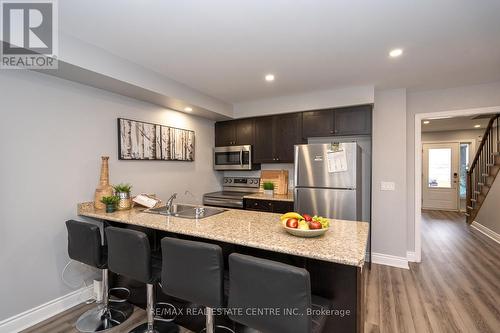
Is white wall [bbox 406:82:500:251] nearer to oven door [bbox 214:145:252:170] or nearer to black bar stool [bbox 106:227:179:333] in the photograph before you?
oven door [bbox 214:145:252:170]

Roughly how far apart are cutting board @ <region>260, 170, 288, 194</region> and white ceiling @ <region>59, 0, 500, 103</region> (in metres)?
1.61

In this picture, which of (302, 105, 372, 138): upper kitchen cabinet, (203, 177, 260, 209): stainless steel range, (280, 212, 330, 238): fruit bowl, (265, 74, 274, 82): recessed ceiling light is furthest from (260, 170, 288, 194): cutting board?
(280, 212, 330, 238): fruit bowl

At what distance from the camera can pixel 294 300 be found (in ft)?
3.76

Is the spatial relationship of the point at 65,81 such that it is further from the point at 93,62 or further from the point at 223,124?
the point at 223,124

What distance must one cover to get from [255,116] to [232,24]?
221 cm

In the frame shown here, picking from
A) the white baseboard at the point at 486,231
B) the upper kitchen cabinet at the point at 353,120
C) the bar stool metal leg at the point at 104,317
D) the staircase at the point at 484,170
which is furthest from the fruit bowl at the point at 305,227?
the staircase at the point at 484,170

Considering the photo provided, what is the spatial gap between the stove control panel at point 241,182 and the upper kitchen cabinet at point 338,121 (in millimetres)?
1240

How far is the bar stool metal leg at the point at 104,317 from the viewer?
207 centimetres

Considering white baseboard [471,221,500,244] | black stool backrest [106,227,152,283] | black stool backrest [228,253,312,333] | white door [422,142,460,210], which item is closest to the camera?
black stool backrest [228,253,312,333]

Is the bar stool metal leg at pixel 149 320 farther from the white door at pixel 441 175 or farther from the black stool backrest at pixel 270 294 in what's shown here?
the white door at pixel 441 175

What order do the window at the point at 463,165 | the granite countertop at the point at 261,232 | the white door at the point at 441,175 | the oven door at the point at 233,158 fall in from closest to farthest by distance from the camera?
the granite countertop at the point at 261,232 → the oven door at the point at 233,158 → the window at the point at 463,165 → the white door at the point at 441,175

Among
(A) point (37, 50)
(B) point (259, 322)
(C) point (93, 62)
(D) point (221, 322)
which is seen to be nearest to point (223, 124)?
(C) point (93, 62)

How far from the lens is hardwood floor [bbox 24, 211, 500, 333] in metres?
2.10

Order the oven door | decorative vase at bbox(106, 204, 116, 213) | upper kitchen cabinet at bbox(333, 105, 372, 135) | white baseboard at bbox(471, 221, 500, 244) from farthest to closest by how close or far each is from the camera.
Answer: white baseboard at bbox(471, 221, 500, 244)
the oven door
upper kitchen cabinet at bbox(333, 105, 372, 135)
decorative vase at bbox(106, 204, 116, 213)
